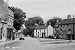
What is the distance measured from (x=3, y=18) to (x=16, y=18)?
80.2 feet

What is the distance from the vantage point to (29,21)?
134625 millimetres

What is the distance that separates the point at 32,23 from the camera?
13350 centimetres

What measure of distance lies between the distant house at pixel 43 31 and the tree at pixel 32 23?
3178 mm

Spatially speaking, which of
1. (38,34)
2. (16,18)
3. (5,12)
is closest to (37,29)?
(38,34)

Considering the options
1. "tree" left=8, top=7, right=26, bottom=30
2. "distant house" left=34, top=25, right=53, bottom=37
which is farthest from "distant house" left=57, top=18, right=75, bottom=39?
"distant house" left=34, top=25, right=53, bottom=37

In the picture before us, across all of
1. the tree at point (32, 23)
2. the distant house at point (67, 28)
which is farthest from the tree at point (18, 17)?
the tree at point (32, 23)

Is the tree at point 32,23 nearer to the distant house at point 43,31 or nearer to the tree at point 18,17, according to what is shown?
the distant house at point 43,31

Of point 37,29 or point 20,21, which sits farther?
point 37,29

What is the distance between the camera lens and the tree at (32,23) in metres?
131

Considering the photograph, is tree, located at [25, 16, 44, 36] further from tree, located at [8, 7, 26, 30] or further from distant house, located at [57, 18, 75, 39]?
tree, located at [8, 7, 26, 30]

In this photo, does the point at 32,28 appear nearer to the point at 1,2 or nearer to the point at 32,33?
the point at 32,33

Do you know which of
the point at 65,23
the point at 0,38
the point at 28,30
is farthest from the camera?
the point at 28,30

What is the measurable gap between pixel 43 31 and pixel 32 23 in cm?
1330

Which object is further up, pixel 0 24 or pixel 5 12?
pixel 5 12
